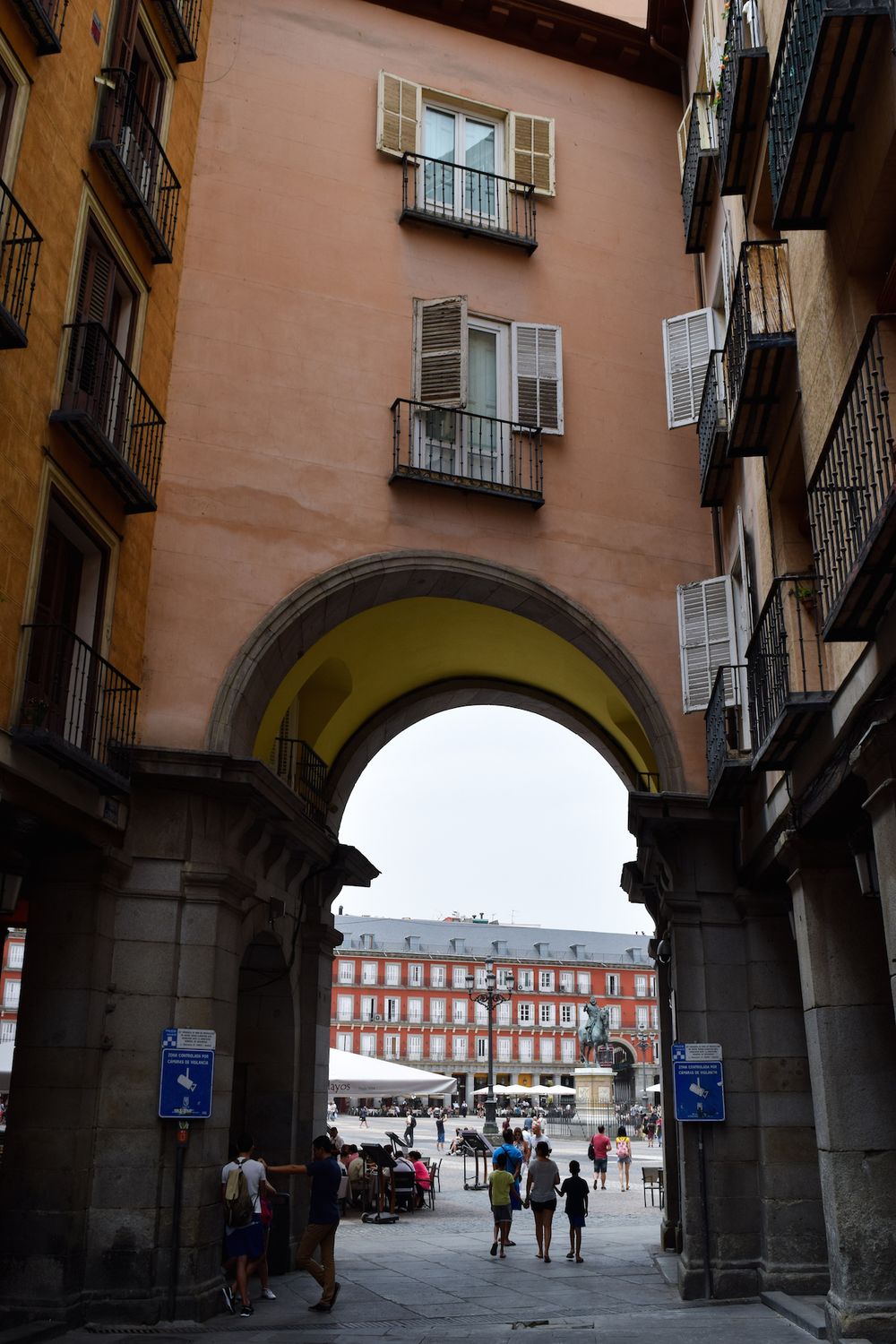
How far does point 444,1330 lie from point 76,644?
23.5ft

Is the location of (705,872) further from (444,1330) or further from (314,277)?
(314,277)

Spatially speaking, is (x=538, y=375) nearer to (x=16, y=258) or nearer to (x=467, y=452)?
(x=467, y=452)

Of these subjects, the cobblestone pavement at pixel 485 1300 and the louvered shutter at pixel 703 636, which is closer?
the cobblestone pavement at pixel 485 1300

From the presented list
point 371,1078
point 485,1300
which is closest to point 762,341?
point 485,1300

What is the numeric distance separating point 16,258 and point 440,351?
6.19 meters

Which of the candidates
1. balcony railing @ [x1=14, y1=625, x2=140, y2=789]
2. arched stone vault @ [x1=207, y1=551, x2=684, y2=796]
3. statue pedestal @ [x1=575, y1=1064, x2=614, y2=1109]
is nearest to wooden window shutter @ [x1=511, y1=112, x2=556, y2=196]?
arched stone vault @ [x1=207, y1=551, x2=684, y2=796]

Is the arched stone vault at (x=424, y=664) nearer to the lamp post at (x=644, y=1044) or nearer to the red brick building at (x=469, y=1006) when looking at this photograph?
the red brick building at (x=469, y=1006)

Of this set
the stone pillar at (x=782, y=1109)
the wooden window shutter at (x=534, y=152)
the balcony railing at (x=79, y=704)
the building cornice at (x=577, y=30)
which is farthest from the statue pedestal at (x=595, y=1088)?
the balcony railing at (x=79, y=704)

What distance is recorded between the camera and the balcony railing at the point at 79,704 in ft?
33.6

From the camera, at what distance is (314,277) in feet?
49.9

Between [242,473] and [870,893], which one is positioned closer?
[870,893]

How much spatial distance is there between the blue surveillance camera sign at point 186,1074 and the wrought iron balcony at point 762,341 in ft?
24.8

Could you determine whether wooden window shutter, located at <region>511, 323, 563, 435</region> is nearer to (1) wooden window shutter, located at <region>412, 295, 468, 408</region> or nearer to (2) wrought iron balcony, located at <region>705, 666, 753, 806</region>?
(1) wooden window shutter, located at <region>412, 295, 468, 408</region>

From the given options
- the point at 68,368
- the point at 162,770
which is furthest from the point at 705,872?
the point at 68,368
